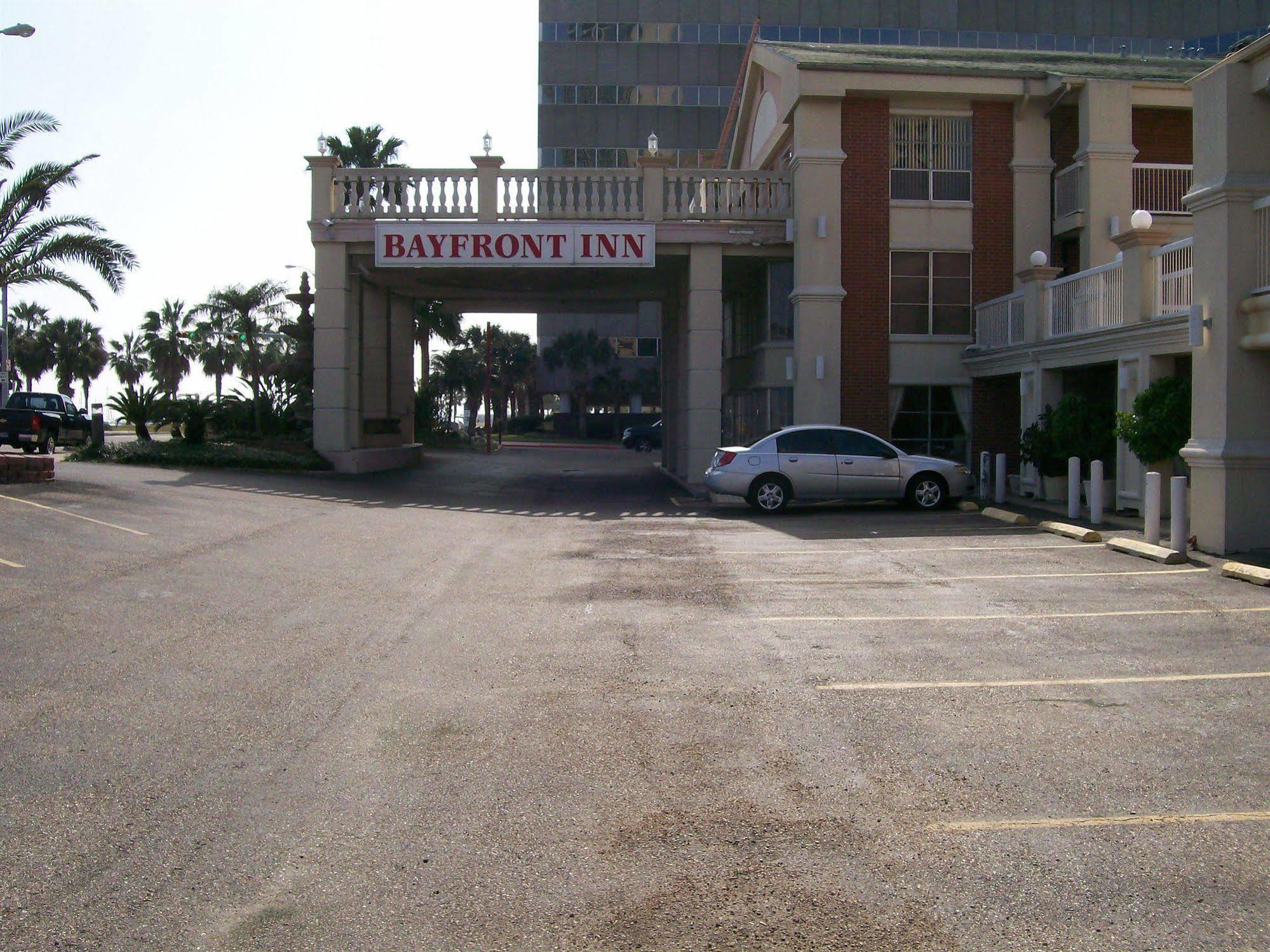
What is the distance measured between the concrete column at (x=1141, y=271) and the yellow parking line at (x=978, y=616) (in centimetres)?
777

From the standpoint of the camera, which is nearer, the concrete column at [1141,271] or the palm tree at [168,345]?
the concrete column at [1141,271]

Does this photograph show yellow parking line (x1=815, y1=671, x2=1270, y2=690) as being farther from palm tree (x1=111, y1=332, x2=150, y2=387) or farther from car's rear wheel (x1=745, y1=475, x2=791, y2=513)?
palm tree (x1=111, y1=332, x2=150, y2=387)

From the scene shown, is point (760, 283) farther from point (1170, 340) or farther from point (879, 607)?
point (879, 607)

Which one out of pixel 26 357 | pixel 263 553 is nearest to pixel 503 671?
pixel 263 553

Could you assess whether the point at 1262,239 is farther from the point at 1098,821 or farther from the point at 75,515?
the point at 75,515

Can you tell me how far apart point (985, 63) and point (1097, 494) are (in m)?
13.9

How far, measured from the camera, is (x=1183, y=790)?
18.1 feet

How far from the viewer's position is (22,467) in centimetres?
1789

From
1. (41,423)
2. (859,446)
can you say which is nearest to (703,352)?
(859,446)

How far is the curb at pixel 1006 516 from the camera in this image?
17.1 meters

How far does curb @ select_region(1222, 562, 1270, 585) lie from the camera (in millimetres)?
11281

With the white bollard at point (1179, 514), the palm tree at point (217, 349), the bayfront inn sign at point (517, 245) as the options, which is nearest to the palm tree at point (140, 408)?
the bayfront inn sign at point (517, 245)

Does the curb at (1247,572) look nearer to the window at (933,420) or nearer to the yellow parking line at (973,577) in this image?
the yellow parking line at (973,577)

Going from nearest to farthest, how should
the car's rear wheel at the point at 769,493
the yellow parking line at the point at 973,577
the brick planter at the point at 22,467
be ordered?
the yellow parking line at the point at 973,577, the brick planter at the point at 22,467, the car's rear wheel at the point at 769,493
